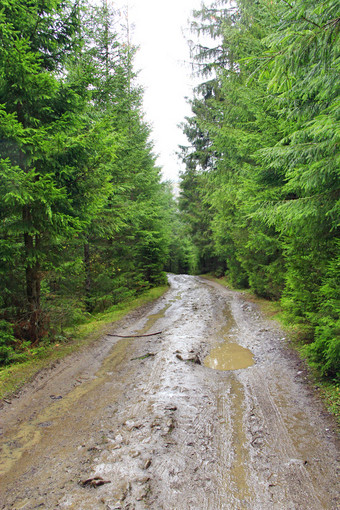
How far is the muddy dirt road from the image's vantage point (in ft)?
8.71

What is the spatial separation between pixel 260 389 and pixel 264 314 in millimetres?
6225

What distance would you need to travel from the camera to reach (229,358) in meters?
6.47

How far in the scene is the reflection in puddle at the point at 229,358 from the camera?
238 inches

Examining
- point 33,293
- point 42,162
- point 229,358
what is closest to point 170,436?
point 229,358

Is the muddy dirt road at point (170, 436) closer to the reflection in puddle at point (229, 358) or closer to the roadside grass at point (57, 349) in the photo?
the reflection in puddle at point (229, 358)

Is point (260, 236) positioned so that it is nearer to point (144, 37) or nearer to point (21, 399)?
point (21, 399)

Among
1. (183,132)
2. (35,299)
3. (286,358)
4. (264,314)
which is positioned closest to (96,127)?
(35,299)

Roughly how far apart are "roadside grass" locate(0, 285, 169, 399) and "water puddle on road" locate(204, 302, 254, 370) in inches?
137

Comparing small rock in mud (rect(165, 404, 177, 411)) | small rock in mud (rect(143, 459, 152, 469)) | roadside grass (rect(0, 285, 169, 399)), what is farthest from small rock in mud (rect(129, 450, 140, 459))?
roadside grass (rect(0, 285, 169, 399))

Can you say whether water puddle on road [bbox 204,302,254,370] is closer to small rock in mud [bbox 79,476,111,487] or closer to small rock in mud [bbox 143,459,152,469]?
small rock in mud [bbox 143,459,152,469]

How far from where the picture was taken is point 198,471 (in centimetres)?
295

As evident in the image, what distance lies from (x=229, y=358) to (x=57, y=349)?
4.30 meters

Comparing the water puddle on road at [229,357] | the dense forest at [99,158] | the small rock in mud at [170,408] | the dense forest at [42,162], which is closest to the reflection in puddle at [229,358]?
the water puddle on road at [229,357]

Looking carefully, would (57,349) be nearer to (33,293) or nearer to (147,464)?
(33,293)
